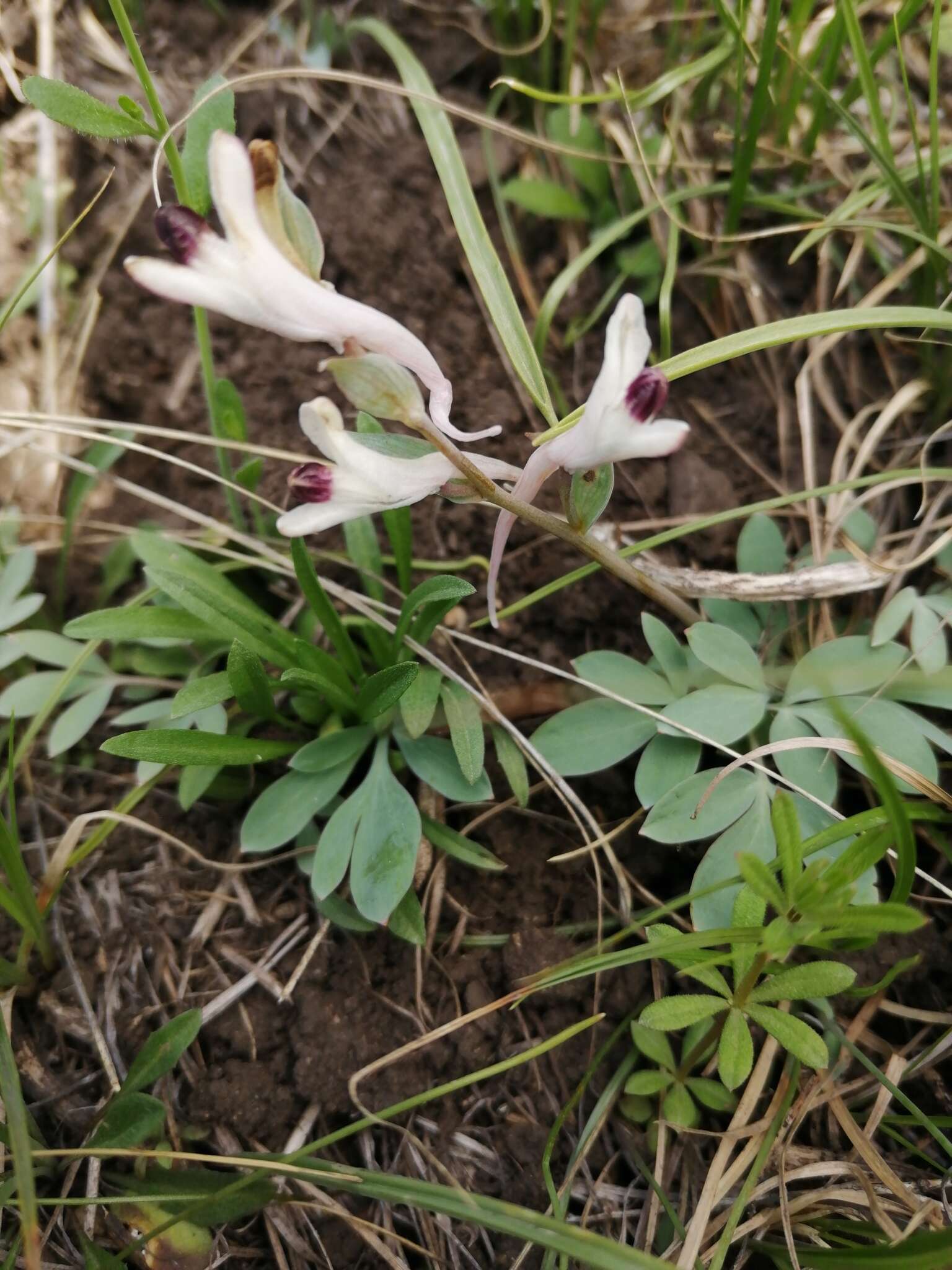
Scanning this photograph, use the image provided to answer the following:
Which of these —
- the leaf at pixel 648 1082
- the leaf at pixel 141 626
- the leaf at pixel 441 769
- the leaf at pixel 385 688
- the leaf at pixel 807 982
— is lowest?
the leaf at pixel 648 1082

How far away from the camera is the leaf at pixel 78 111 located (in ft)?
3.97

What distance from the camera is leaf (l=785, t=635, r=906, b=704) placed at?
137 cm

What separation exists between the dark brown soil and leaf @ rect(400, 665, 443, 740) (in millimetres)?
165

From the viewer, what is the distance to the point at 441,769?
4.74ft

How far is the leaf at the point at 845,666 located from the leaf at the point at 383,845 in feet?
2.07

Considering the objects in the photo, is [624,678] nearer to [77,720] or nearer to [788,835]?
[788,835]

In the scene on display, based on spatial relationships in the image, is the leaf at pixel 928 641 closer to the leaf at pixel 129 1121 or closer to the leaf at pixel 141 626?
the leaf at pixel 141 626

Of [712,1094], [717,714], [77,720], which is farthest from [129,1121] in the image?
[717,714]

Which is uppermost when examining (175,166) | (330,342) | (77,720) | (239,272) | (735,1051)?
(175,166)

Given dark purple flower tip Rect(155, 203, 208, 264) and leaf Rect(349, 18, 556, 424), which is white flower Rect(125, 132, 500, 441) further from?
leaf Rect(349, 18, 556, 424)

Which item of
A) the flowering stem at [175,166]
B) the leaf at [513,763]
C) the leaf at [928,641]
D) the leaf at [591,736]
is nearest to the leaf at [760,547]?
the leaf at [928,641]

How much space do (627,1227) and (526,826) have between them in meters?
0.60

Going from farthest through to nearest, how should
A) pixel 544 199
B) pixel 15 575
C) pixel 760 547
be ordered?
pixel 544 199 < pixel 15 575 < pixel 760 547

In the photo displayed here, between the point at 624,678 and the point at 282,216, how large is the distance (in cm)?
83
